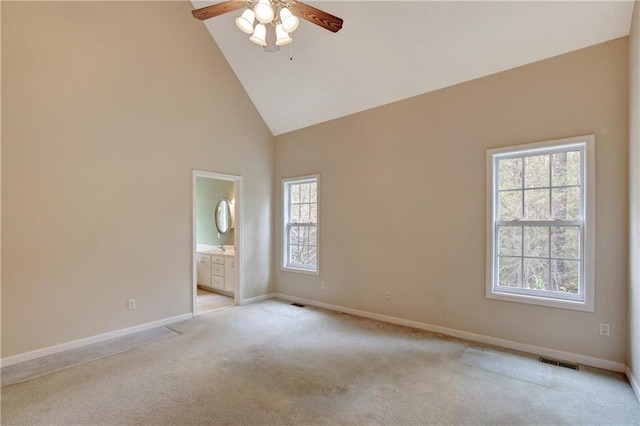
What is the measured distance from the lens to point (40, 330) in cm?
320

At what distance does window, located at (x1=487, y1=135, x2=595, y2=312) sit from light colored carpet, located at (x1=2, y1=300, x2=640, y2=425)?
0.72 m

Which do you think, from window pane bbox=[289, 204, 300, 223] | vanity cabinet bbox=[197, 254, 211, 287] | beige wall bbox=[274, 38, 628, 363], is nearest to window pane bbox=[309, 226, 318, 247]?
beige wall bbox=[274, 38, 628, 363]

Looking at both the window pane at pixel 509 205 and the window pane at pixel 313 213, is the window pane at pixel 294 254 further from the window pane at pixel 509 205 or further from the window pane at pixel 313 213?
the window pane at pixel 509 205

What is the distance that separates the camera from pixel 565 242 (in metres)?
3.20

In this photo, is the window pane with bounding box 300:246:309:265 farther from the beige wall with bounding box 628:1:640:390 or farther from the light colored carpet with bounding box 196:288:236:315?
the beige wall with bounding box 628:1:640:390

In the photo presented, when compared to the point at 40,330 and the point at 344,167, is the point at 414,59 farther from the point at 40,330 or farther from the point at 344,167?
the point at 40,330

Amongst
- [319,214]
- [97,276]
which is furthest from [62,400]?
[319,214]

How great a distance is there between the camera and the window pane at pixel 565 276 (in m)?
3.14

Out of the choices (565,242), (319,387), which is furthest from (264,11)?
(565,242)

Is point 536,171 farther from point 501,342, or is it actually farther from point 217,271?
point 217,271

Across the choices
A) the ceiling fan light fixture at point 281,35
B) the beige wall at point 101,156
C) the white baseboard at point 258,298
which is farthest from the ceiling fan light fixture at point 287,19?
the white baseboard at point 258,298

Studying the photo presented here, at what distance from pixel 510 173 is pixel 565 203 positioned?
23.7 inches

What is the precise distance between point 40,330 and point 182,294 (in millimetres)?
1531

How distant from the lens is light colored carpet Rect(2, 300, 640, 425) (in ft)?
7.34
